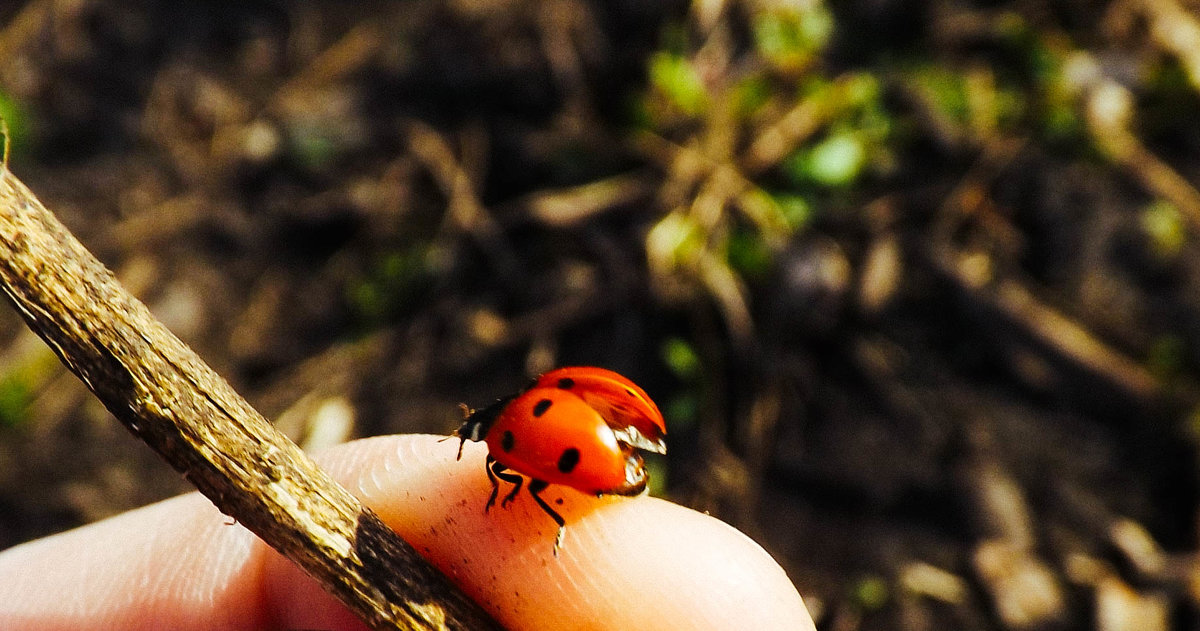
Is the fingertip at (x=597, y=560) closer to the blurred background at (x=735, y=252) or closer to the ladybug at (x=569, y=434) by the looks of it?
the ladybug at (x=569, y=434)

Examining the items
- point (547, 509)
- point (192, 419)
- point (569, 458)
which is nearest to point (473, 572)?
point (547, 509)

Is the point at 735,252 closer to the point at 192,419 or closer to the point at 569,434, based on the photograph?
the point at 569,434

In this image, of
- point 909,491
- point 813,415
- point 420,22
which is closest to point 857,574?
point 909,491

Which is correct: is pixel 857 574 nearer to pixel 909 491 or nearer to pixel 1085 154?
pixel 909 491

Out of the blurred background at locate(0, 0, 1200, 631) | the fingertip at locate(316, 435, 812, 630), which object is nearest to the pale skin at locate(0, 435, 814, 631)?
the fingertip at locate(316, 435, 812, 630)

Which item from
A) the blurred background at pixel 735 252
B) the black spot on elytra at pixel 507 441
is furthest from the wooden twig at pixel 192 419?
the blurred background at pixel 735 252

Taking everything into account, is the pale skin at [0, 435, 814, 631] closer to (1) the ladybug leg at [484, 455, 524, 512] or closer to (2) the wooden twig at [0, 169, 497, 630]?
(1) the ladybug leg at [484, 455, 524, 512]
